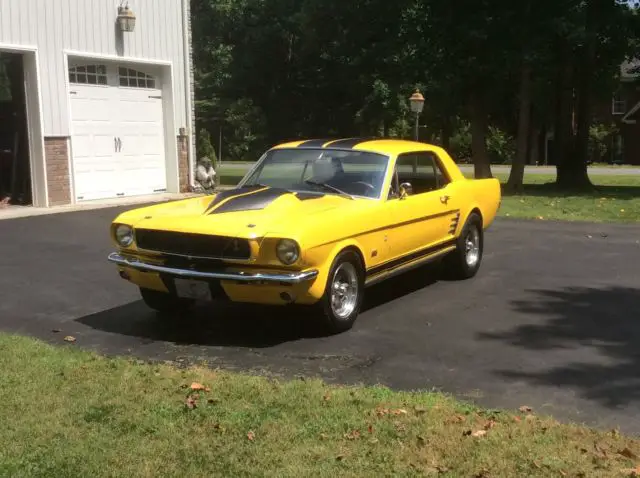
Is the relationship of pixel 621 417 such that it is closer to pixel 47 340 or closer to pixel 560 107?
pixel 47 340

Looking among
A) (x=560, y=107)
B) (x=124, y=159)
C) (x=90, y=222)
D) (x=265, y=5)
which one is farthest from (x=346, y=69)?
(x=90, y=222)

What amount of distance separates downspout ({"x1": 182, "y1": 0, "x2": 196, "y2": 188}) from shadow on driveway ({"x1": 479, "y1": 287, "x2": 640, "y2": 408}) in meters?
12.1

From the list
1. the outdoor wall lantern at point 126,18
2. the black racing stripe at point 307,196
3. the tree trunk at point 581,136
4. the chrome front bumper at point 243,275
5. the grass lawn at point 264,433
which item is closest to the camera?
the grass lawn at point 264,433

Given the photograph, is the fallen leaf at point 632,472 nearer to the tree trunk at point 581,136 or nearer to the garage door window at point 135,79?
the garage door window at point 135,79

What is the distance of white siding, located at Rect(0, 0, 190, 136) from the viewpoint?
563 inches

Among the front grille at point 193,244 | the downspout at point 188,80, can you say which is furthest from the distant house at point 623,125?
the front grille at point 193,244

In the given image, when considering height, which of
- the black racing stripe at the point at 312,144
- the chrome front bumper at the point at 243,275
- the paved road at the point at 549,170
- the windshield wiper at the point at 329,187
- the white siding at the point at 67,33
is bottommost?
the paved road at the point at 549,170

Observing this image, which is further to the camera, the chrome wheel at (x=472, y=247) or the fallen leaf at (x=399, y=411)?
the chrome wheel at (x=472, y=247)

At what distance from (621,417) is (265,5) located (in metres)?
43.9

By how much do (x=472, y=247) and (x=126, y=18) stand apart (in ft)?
34.3

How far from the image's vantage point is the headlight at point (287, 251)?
18.6ft

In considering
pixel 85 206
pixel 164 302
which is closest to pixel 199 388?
pixel 164 302

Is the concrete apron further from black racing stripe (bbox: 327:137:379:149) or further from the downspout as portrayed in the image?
black racing stripe (bbox: 327:137:379:149)

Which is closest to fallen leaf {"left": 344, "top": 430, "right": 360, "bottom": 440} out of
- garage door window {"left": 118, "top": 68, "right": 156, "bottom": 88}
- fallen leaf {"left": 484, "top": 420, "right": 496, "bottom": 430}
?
fallen leaf {"left": 484, "top": 420, "right": 496, "bottom": 430}
